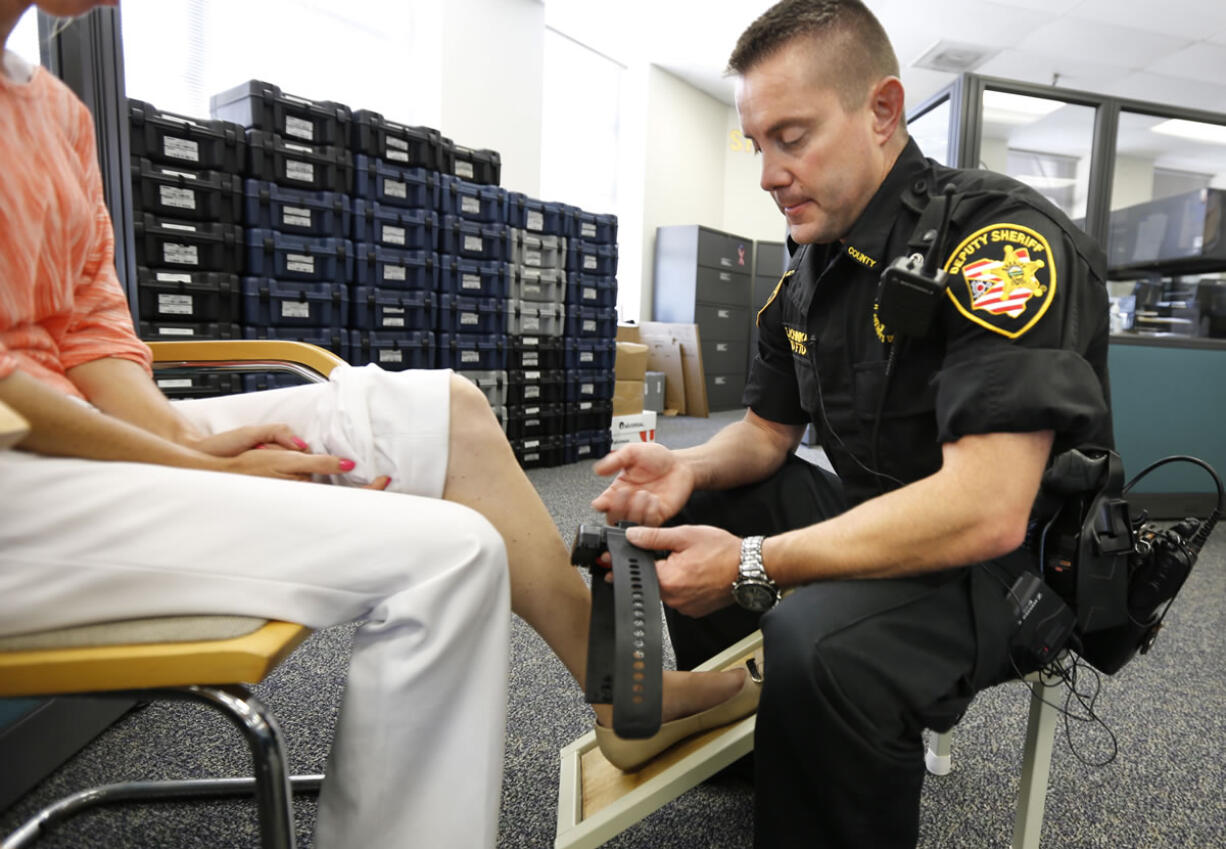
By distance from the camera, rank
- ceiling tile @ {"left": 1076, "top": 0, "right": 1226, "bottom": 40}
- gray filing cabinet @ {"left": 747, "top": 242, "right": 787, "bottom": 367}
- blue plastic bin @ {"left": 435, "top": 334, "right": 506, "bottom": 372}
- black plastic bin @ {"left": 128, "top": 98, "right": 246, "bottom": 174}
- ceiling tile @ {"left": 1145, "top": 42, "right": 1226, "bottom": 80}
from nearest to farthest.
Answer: black plastic bin @ {"left": 128, "top": 98, "right": 246, "bottom": 174}, blue plastic bin @ {"left": 435, "top": 334, "right": 506, "bottom": 372}, ceiling tile @ {"left": 1076, "top": 0, "right": 1226, "bottom": 40}, ceiling tile @ {"left": 1145, "top": 42, "right": 1226, "bottom": 80}, gray filing cabinet @ {"left": 747, "top": 242, "right": 787, "bottom": 367}

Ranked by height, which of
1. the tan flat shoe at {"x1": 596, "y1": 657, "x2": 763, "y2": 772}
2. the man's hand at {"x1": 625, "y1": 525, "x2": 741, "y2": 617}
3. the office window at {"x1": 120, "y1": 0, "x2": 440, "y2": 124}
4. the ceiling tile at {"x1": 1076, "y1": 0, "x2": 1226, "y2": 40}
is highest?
the ceiling tile at {"x1": 1076, "y1": 0, "x2": 1226, "y2": 40}

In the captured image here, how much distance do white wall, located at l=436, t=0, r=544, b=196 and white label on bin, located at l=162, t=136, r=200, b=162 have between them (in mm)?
1933

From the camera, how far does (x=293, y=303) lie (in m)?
2.59

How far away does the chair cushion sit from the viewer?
1.60 ft

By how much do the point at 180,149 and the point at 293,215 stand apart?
38 cm

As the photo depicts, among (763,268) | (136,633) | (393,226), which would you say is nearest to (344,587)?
(136,633)

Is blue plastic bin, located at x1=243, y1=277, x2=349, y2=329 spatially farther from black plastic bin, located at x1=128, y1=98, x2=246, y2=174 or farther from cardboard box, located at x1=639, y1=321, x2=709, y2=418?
cardboard box, located at x1=639, y1=321, x2=709, y2=418

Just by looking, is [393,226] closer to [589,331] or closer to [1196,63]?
Result: [589,331]

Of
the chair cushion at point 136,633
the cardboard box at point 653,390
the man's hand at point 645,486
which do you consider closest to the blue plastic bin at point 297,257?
the man's hand at point 645,486

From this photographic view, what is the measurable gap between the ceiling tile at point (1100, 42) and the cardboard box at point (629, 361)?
352cm

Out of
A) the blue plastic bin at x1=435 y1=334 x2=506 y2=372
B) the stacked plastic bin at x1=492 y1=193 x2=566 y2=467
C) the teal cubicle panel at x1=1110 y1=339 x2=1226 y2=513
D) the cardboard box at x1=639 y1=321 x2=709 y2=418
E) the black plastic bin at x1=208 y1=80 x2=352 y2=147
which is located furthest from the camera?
the cardboard box at x1=639 y1=321 x2=709 y2=418

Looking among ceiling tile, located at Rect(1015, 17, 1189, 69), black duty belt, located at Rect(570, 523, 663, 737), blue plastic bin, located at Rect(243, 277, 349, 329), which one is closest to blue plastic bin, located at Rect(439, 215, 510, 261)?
blue plastic bin, located at Rect(243, 277, 349, 329)

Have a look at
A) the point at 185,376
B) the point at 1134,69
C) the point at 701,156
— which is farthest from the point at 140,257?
the point at 1134,69

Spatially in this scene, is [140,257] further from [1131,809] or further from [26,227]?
[1131,809]
